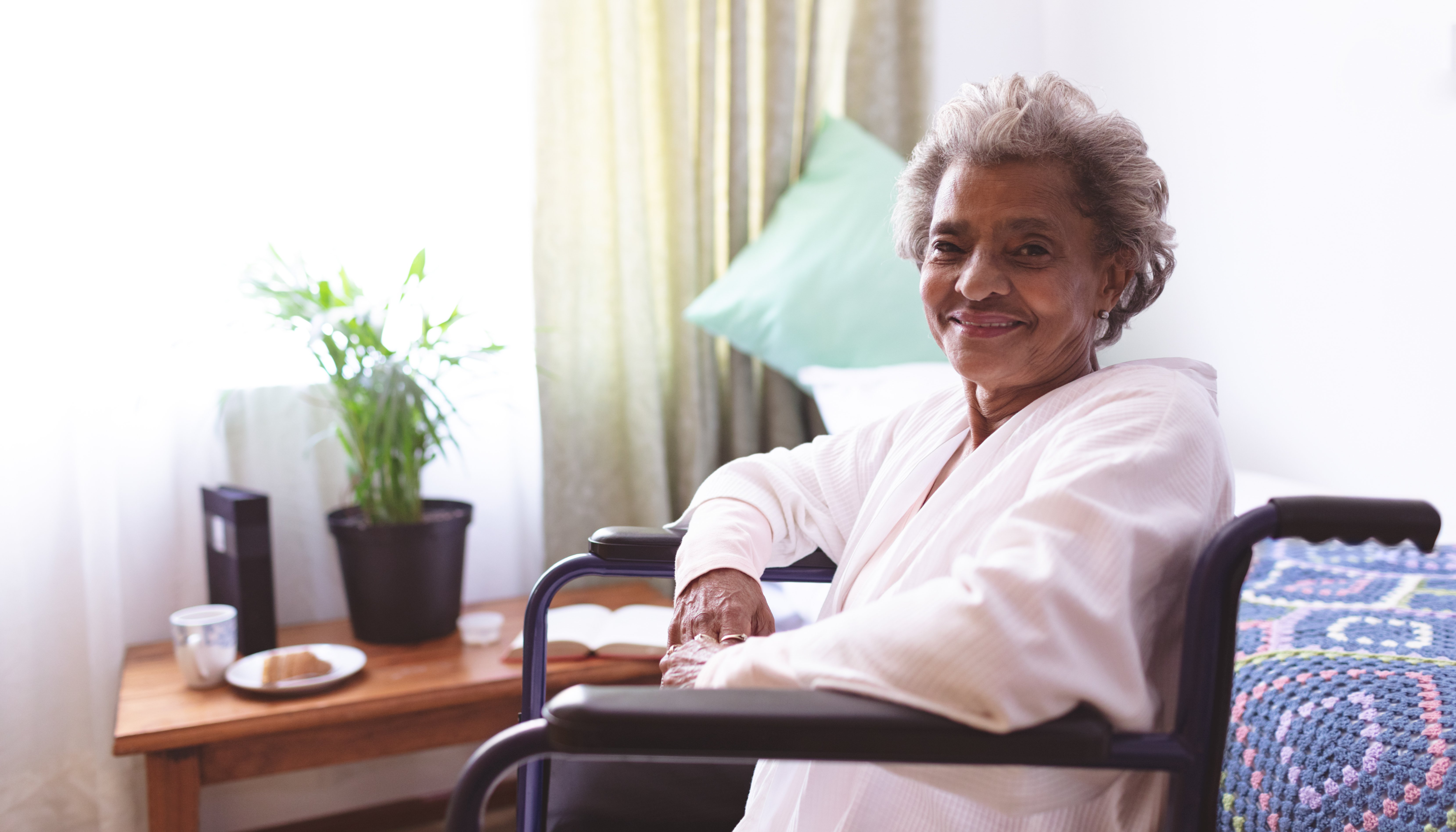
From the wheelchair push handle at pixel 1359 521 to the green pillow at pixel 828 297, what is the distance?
1309 millimetres

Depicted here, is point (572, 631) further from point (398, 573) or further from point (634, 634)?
point (398, 573)

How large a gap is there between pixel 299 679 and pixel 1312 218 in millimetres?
1927

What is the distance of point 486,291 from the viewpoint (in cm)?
204

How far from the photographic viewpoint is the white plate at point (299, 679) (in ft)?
5.02

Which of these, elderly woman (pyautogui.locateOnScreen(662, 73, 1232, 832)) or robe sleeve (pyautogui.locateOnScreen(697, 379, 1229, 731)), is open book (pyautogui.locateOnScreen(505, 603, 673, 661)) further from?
robe sleeve (pyautogui.locateOnScreen(697, 379, 1229, 731))

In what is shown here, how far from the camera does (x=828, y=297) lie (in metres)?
2.04

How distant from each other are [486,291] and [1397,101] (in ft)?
5.51

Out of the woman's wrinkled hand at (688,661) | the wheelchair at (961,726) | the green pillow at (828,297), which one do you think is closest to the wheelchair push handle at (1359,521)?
the wheelchair at (961,726)

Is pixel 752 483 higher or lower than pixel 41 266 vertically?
lower

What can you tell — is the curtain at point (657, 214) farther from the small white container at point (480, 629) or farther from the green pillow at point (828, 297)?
the small white container at point (480, 629)

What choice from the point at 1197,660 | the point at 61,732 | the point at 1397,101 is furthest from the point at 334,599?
the point at 1397,101

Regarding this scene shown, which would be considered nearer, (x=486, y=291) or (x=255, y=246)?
(x=255, y=246)

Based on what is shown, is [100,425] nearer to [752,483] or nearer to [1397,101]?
[752,483]

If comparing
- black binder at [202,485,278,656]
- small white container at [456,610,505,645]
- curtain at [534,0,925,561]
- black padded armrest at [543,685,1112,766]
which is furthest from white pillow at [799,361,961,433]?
black padded armrest at [543,685,1112,766]
